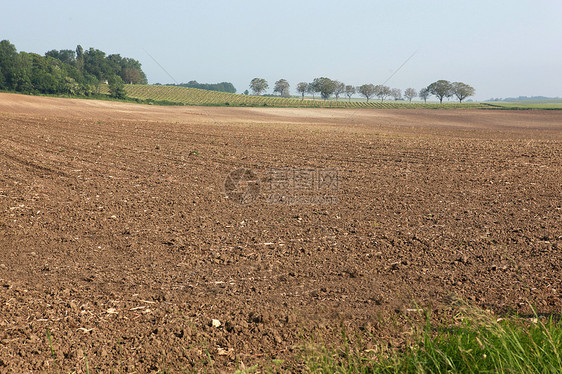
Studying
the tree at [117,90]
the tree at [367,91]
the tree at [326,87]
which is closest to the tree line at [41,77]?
the tree at [117,90]

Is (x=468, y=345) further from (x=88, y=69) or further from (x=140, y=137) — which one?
(x=88, y=69)

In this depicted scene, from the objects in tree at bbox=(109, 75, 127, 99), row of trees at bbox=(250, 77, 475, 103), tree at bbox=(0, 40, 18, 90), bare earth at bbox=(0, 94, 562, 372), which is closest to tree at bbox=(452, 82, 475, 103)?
row of trees at bbox=(250, 77, 475, 103)

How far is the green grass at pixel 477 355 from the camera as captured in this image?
2908mm

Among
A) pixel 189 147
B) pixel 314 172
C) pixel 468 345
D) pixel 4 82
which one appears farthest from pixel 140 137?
pixel 4 82

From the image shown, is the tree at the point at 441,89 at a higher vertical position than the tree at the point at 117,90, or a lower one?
higher

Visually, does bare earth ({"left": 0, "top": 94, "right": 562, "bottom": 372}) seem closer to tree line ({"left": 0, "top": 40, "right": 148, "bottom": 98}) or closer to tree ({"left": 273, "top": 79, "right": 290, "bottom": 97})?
tree line ({"left": 0, "top": 40, "right": 148, "bottom": 98})

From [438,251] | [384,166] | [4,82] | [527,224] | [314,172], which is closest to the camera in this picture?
[438,251]

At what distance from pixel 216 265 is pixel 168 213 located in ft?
9.70

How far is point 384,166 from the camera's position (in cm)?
1432

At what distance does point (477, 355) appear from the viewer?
3193mm

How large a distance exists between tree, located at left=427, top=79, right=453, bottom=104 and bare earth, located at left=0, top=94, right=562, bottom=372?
138041mm

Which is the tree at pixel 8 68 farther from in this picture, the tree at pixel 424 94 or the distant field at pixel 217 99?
the tree at pixel 424 94

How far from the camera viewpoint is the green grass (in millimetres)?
2908

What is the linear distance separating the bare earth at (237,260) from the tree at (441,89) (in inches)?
5435
